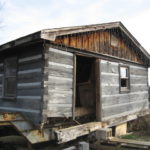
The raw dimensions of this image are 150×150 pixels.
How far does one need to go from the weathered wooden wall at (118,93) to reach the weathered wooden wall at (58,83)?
7.06ft

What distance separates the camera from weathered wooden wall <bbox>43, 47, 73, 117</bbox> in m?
7.06

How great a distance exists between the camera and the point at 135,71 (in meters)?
12.7

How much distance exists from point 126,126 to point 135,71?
3.20 m

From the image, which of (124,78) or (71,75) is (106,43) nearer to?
(124,78)

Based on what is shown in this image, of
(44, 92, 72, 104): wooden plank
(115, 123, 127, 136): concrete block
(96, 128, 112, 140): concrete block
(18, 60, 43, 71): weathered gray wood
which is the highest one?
(18, 60, 43, 71): weathered gray wood

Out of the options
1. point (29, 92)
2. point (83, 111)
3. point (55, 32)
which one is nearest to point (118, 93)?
point (83, 111)

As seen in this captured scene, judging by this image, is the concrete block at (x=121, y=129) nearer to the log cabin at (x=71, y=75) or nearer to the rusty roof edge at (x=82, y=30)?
the log cabin at (x=71, y=75)

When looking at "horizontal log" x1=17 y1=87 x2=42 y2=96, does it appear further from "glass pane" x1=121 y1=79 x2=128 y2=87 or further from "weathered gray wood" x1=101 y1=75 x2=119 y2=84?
"glass pane" x1=121 y1=79 x2=128 y2=87

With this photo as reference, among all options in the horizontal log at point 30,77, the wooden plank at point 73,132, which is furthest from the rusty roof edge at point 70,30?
the wooden plank at point 73,132

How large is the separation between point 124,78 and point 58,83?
5.17m

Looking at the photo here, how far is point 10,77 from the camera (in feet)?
28.5

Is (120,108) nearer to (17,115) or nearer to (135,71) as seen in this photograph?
(135,71)

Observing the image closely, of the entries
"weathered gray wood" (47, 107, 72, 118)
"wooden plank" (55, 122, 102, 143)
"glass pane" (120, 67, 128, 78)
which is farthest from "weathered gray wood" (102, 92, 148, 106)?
"weathered gray wood" (47, 107, 72, 118)

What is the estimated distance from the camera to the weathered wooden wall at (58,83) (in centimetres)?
706
